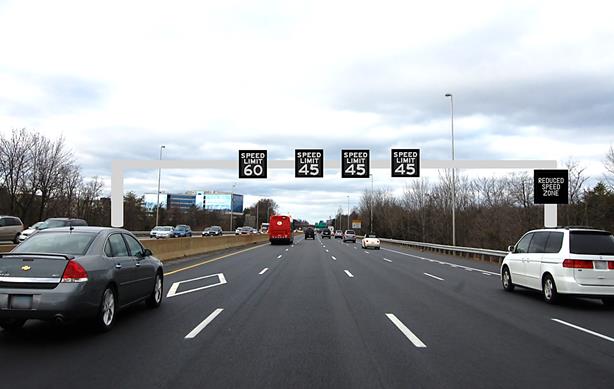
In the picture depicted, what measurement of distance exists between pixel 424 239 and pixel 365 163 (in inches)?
1636

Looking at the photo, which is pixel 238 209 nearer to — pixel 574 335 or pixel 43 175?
pixel 43 175

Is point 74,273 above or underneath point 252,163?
underneath

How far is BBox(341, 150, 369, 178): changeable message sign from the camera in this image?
96.8 feet

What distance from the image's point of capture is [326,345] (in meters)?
7.60

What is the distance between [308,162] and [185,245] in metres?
8.53

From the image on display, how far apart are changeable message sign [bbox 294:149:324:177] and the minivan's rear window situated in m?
18.8

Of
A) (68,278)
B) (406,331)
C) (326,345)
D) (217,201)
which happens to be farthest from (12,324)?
(217,201)

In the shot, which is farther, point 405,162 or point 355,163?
point 355,163

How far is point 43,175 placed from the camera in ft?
153

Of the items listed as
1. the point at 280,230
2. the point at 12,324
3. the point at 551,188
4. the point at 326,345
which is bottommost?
the point at 326,345

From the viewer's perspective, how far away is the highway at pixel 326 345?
5.90 meters

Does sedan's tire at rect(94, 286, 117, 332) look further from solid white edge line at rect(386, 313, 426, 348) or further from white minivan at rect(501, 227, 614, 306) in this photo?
white minivan at rect(501, 227, 614, 306)

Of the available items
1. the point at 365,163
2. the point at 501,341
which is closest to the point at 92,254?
the point at 501,341

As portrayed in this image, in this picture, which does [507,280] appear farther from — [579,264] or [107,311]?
[107,311]
